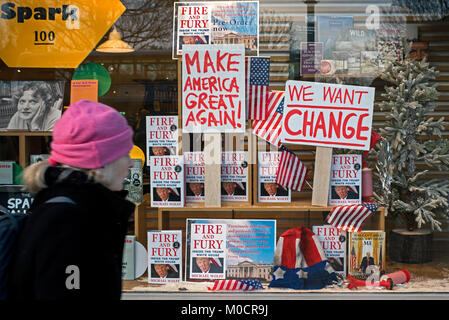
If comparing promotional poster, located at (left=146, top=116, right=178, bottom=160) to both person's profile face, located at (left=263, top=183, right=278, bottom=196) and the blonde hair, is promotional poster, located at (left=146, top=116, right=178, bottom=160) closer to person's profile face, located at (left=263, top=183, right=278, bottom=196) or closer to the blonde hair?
person's profile face, located at (left=263, top=183, right=278, bottom=196)

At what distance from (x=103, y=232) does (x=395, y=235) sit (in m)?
3.55

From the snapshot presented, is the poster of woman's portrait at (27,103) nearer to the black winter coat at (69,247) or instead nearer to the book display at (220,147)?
the book display at (220,147)

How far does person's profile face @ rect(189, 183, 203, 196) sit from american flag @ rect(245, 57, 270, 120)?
72 centimetres

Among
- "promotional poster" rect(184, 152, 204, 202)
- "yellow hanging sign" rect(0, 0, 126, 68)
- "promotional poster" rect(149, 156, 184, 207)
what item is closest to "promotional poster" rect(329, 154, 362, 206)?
"promotional poster" rect(184, 152, 204, 202)

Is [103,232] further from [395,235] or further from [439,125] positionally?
[439,125]

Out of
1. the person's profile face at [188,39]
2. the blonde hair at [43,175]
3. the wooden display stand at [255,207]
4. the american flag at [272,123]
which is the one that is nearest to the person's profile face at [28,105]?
the wooden display stand at [255,207]

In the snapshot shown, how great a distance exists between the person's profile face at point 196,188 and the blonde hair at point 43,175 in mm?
2600

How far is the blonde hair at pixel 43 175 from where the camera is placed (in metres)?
2.00

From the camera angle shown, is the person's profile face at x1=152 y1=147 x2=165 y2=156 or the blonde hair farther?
the person's profile face at x1=152 y1=147 x2=165 y2=156

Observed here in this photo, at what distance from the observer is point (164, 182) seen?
4.66 m

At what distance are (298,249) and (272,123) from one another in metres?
1.08

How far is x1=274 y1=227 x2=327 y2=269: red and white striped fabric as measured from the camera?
15.0 feet

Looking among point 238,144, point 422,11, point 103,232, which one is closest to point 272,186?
point 238,144

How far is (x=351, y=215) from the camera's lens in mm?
4633
